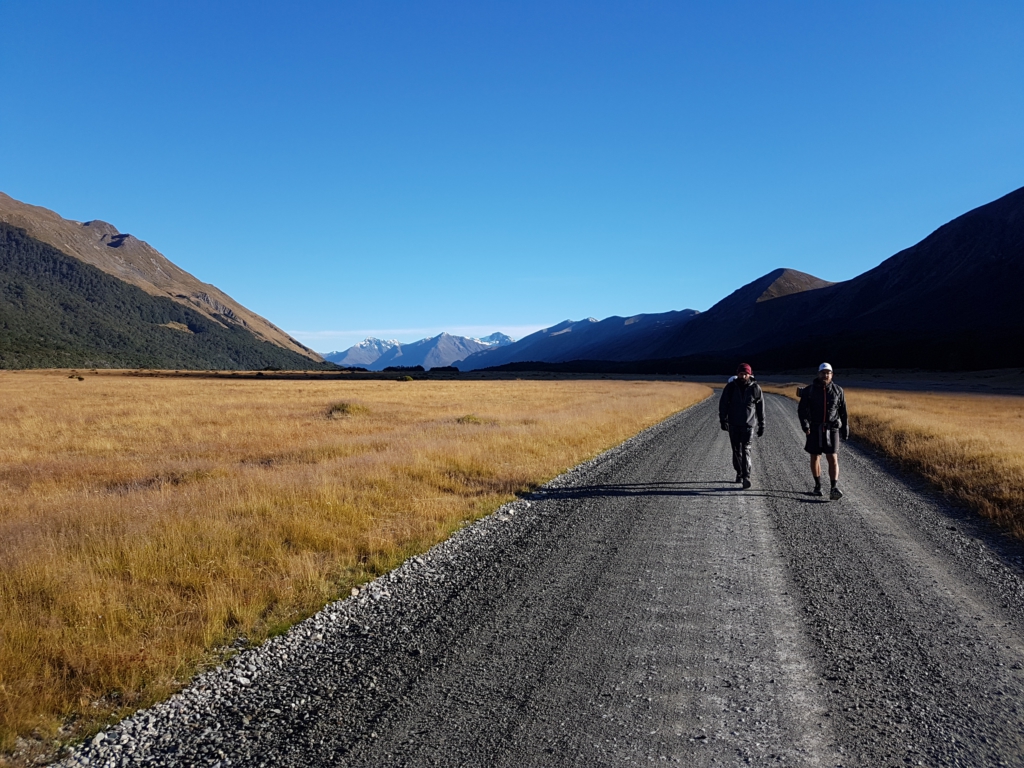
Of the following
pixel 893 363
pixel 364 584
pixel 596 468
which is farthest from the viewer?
pixel 893 363

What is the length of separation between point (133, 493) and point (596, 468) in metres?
9.72

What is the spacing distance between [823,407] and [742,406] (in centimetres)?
150

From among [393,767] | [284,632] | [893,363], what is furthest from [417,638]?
[893,363]

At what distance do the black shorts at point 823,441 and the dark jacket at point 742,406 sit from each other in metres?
1.01

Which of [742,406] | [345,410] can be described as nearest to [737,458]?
[742,406]

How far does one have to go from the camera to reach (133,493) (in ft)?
32.5

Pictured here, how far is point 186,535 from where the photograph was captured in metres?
7.15

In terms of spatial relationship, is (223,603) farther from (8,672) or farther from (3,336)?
(3,336)

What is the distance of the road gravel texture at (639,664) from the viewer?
3.34 m

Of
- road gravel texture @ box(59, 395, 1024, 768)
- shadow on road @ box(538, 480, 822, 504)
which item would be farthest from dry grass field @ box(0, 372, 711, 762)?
shadow on road @ box(538, 480, 822, 504)

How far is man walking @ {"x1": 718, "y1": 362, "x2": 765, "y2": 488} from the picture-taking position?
11250 mm

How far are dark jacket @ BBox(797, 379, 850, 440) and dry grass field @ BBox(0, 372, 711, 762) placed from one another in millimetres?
5561

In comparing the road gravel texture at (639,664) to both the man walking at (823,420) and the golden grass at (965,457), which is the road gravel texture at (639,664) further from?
the man walking at (823,420)

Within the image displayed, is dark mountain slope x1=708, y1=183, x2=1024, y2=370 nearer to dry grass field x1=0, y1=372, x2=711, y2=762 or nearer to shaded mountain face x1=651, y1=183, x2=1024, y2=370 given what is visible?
shaded mountain face x1=651, y1=183, x2=1024, y2=370
